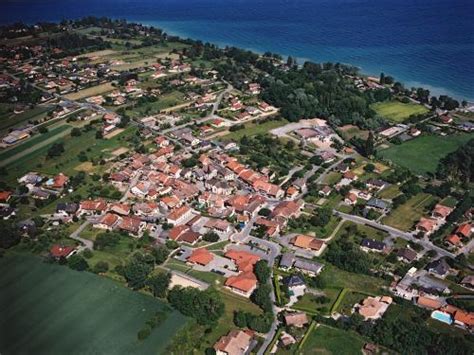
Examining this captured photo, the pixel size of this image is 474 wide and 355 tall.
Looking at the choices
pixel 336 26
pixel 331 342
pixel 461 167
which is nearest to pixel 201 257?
pixel 331 342

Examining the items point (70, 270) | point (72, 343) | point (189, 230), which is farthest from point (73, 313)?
point (189, 230)

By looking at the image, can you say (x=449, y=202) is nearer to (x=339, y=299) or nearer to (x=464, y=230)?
(x=464, y=230)

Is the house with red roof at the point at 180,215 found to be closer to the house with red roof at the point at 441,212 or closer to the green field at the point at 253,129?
the green field at the point at 253,129

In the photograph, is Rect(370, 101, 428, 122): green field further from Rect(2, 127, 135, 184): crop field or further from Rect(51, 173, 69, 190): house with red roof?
Rect(51, 173, 69, 190): house with red roof

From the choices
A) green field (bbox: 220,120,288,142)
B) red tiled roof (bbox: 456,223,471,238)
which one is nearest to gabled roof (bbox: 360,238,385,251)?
red tiled roof (bbox: 456,223,471,238)

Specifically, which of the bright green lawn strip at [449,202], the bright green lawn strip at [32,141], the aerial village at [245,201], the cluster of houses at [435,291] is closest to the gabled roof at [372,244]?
the aerial village at [245,201]
